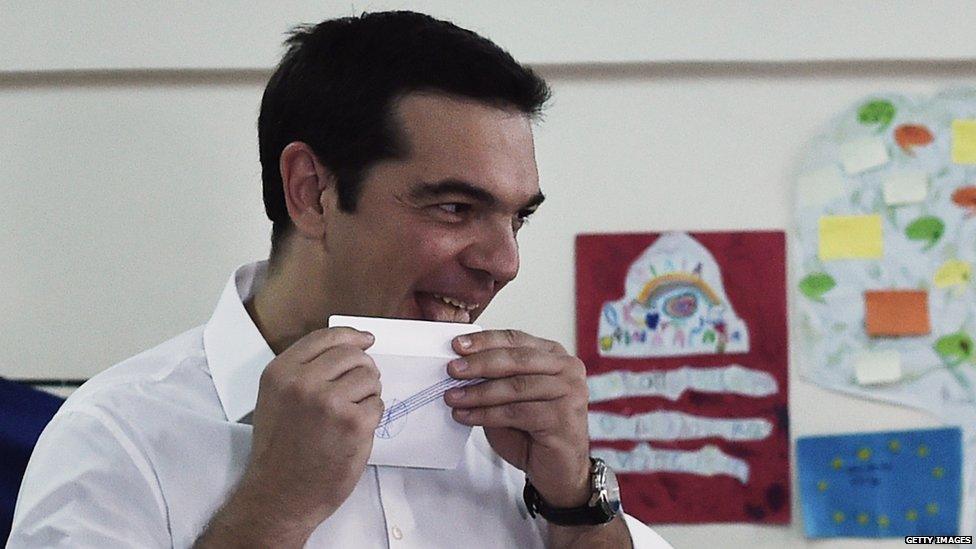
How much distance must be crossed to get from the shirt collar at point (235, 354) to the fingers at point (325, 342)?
157mm

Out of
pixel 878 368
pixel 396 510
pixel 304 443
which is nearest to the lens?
pixel 304 443

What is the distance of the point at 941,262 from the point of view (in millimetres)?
2195

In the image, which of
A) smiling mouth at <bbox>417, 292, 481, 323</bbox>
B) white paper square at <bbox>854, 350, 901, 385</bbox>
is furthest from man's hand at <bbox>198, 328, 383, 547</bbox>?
white paper square at <bbox>854, 350, 901, 385</bbox>

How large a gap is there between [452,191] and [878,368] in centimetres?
120

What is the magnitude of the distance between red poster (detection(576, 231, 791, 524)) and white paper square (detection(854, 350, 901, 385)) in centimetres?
14

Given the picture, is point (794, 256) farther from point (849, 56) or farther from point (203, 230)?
point (203, 230)

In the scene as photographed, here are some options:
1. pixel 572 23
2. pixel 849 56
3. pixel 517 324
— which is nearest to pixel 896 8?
pixel 849 56

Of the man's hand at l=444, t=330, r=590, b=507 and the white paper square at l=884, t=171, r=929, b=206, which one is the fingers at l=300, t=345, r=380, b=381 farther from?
the white paper square at l=884, t=171, r=929, b=206

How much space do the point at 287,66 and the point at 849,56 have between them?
48.5 inches

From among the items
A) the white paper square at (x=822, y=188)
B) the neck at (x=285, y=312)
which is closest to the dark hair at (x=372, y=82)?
the neck at (x=285, y=312)

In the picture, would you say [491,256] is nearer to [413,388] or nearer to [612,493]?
[413,388]

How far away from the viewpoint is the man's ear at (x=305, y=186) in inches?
54.8

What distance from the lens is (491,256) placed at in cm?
132

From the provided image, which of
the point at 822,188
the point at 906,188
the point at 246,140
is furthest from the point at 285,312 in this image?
the point at 906,188
